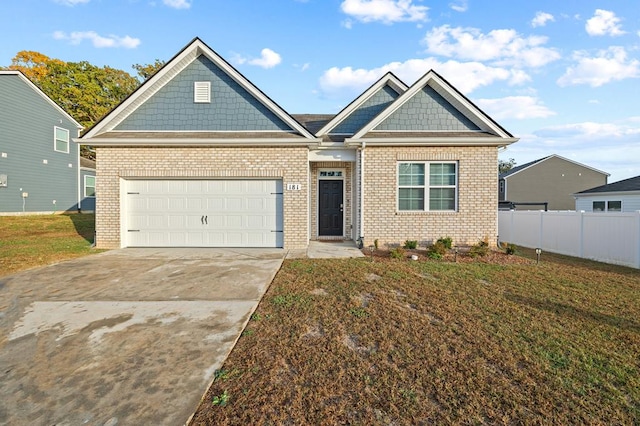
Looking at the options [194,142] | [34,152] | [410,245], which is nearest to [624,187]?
[410,245]

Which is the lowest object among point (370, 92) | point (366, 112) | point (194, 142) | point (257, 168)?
point (257, 168)

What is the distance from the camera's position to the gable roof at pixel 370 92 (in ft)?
35.8

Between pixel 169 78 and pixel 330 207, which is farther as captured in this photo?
pixel 330 207

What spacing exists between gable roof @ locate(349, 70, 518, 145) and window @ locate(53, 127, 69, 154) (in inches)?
804

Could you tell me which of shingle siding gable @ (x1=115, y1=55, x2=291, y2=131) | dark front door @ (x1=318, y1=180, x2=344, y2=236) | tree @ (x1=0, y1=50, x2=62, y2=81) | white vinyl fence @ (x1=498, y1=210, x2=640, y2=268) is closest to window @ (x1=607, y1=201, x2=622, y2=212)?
white vinyl fence @ (x1=498, y1=210, x2=640, y2=268)

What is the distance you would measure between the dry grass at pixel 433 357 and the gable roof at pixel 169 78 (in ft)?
19.4

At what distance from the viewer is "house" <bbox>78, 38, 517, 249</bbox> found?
9.39 m

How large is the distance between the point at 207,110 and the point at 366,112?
5669mm

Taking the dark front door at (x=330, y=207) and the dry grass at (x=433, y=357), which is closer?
the dry grass at (x=433, y=357)

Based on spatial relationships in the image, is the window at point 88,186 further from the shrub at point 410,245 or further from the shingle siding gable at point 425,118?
the shrub at point 410,245

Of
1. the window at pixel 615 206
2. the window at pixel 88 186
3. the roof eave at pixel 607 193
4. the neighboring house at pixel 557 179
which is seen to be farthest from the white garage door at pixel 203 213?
the neighboring house at pixel 557 179

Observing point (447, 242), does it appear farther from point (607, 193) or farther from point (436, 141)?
point (607, 193)

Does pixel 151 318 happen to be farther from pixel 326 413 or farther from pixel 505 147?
pixel 505 147

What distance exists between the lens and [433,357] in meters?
3.24
